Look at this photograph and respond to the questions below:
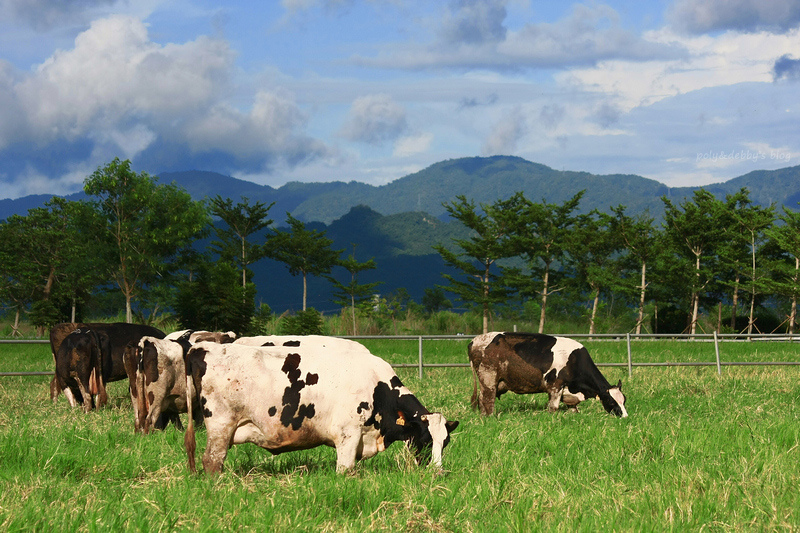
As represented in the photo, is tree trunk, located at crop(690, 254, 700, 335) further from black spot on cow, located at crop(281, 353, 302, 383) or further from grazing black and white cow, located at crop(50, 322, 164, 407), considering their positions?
black spot on cow, located at crop(281, 353, 302, 383)

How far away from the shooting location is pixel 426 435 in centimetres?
689

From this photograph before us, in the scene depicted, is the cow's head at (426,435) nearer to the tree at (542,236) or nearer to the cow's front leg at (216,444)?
the cow's front leg at (216,444)

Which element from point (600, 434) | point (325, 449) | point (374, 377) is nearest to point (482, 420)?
point (600, 434)

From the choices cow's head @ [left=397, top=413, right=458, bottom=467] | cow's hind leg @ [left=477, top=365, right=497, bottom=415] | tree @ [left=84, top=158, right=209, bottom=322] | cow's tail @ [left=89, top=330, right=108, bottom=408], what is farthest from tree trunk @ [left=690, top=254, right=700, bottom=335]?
cow's head @ [left=397, top=413, right=458, bottom=467]

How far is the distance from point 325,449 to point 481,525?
3.61 metres

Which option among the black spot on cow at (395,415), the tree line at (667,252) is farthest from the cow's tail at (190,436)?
the tree line at (667,252)

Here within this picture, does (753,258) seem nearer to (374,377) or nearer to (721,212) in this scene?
(721,212)

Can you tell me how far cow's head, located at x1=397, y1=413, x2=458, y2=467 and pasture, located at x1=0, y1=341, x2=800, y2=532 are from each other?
→ 0.20 metres

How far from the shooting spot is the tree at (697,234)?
4994 cm

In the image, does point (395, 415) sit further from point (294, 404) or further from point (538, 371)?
point (538, 371)

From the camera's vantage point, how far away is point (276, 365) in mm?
6688

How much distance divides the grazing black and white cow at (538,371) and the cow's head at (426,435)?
17.0 ft

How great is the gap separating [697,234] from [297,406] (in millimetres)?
50175

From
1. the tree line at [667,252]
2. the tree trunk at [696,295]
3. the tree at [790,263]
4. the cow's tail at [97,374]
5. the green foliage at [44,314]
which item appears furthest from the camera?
the green foliage at [44,314]
